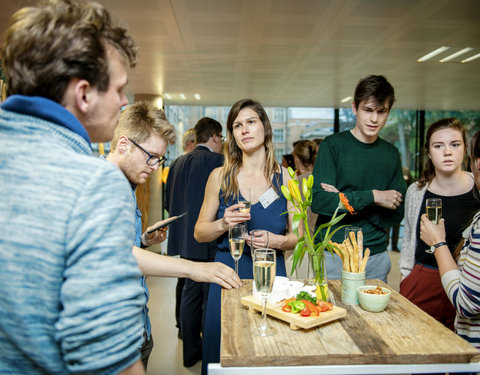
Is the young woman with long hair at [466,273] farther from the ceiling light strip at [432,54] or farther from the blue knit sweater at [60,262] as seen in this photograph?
the ceiling light strip at [432,54]

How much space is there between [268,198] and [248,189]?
121mm

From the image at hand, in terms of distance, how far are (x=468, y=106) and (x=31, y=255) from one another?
8.97 m

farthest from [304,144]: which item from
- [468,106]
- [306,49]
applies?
[468,106]

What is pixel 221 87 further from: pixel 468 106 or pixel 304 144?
pixel 468 106

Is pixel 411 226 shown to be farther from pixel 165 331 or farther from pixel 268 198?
pixel 165 331

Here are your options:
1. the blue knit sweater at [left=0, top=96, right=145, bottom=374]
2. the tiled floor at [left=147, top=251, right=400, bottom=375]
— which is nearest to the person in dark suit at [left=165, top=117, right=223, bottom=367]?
the tiled floor at [left=147, top=251, right=400, bottom=375]

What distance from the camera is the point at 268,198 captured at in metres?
1.97

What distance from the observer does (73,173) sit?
62cm

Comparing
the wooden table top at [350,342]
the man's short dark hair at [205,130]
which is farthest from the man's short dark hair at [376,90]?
the man's short dark hair at [205,130]

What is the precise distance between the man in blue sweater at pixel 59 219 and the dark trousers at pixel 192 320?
2290mm

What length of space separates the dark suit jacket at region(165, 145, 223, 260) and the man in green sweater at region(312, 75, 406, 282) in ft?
4.37

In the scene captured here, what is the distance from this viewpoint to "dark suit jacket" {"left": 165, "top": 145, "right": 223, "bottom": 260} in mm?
3260

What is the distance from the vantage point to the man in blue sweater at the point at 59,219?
60 cm

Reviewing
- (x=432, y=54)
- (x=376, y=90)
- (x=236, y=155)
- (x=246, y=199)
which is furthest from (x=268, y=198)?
(x=432, y=54)
